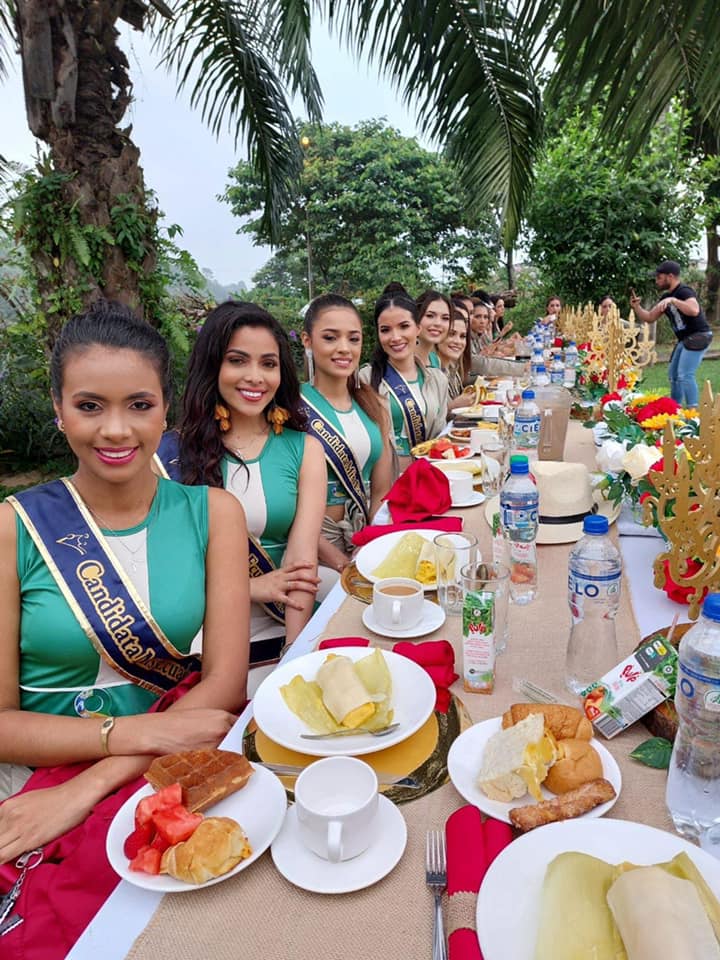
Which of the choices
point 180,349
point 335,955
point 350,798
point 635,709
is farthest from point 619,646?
point 180,349

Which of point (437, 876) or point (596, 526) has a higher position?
point (596, 526)

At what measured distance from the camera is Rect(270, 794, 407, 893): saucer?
0.87 metres

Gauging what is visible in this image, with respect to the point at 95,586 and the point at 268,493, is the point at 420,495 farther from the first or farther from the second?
the point at 95,586

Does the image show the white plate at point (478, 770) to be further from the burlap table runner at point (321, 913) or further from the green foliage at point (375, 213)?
the green foliage at point (375, 213)

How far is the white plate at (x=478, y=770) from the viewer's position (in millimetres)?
978

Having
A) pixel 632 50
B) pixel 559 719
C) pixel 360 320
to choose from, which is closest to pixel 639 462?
pixel 559 719

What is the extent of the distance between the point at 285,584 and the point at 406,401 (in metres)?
2.52

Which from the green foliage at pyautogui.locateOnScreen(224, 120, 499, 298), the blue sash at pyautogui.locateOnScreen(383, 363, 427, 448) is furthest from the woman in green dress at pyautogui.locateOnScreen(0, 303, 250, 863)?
the green foliage at pyautogui.locateOnScreen(224, 120, 499, 298)

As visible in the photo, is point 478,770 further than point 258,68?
No

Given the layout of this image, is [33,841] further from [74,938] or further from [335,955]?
[335,955]

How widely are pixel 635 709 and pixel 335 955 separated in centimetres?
67

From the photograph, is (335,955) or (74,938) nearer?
(335,955)

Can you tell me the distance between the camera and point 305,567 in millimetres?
2219

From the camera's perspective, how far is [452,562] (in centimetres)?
164
